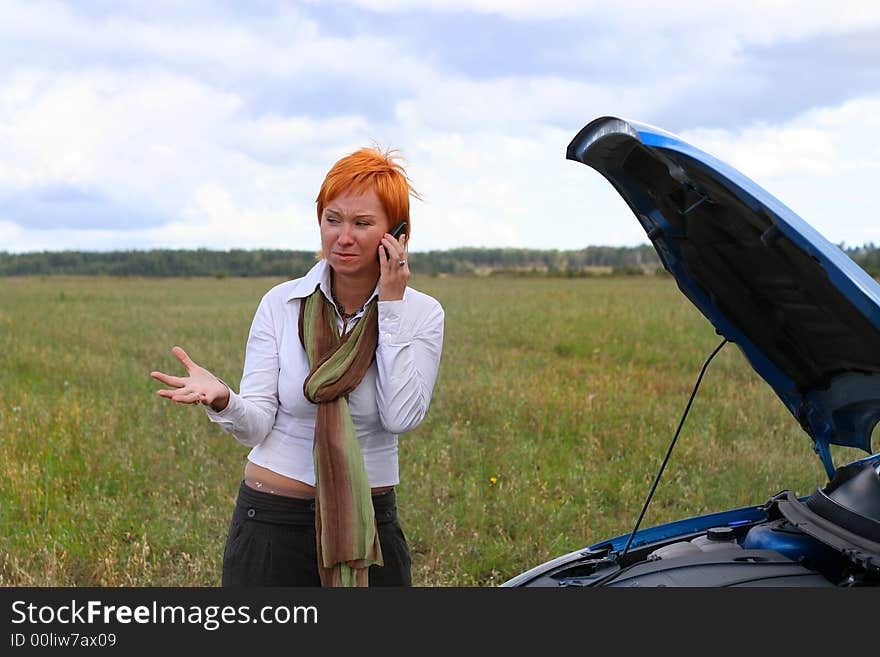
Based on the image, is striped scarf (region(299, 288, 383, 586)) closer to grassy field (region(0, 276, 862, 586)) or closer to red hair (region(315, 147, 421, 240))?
red hair (region(315, 147, 421, 240))

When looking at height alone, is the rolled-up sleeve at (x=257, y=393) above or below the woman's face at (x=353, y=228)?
below

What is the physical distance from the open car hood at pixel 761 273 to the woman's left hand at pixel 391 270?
0.67 m

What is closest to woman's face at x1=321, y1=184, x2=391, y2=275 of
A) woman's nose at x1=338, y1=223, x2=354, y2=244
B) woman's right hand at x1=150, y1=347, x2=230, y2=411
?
woman's nose at x1=338, y1=223, x2=354, y2=244

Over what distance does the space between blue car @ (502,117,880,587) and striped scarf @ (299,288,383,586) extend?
58 centimetres

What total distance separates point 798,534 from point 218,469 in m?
5.52

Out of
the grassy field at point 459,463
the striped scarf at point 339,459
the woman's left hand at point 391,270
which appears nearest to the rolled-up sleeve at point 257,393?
the striped scarf at point 339,459

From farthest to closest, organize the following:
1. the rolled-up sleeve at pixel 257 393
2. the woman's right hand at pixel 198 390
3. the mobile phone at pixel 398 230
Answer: the mobile phone at pixel 398 230
the rolled-up sleeve at pixel 257 393
the woman's right hand at pixel 198 390

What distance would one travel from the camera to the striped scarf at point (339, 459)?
2.88 m

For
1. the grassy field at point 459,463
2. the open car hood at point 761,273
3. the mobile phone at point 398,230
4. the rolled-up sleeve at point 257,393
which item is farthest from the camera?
the grassy field at point 459,463

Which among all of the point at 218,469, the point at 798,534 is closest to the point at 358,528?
the point at 798,534

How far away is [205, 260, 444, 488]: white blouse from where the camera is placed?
2.89 m

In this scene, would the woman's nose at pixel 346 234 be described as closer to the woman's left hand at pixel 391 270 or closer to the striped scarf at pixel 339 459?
the woman's left hand at pixel 391 270

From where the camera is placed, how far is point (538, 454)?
760 centimetres

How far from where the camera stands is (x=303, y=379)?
2986 mm
